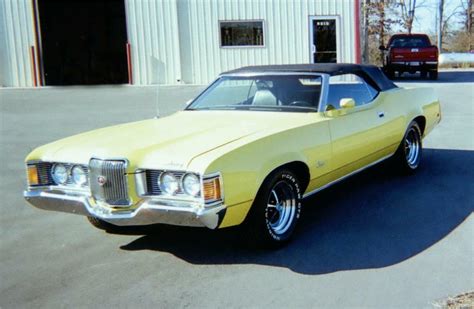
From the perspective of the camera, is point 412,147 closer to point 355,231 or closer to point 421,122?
point 421,122

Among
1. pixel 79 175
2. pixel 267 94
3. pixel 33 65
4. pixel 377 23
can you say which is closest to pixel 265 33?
pixel 33 65

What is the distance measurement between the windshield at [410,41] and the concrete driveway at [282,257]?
610 inches

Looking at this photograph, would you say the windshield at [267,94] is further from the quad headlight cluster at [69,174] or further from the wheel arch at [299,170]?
the quad headlight cluster at [69,174]

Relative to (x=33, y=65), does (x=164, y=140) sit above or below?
below

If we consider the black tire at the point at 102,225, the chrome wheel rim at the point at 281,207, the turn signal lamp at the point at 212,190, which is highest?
the turn signal lamp at the point at 212,190

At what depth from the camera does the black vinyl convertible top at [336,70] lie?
5473 millimetres

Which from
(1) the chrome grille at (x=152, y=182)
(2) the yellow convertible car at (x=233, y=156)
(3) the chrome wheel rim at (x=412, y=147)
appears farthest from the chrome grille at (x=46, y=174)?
(3) the chrome wheel rim at (x=412, y=147)

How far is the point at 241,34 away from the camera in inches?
690

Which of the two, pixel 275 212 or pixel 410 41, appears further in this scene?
pixel 410 41

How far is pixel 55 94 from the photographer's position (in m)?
16.0

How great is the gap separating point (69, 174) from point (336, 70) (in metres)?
2.84

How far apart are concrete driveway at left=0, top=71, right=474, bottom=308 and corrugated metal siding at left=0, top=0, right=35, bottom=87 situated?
1171 cm

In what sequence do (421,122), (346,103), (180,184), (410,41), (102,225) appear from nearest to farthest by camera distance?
(180,184)
(102,225)
(346,103)
(421,122)
(410,41)

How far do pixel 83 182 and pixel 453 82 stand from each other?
17715mm
